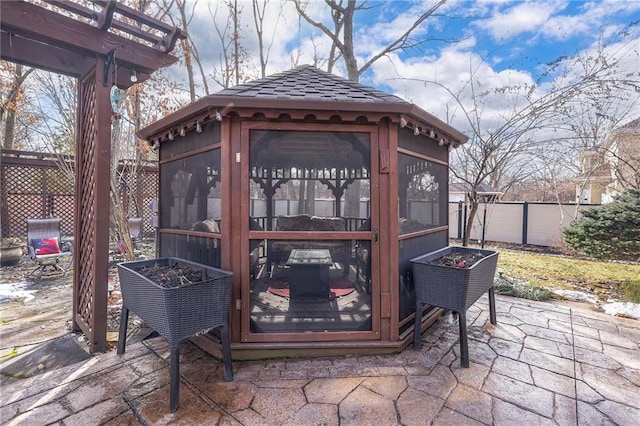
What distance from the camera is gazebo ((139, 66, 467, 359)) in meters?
2.39

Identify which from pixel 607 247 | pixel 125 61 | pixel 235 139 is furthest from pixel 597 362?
pixel 125 61

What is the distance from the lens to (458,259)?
3.01m

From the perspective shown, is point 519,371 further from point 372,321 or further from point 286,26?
point 286,26

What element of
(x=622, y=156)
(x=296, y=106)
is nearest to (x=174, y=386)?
(x=296, y=106)

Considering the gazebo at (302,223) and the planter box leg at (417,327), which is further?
the planter box leg at (417,327)

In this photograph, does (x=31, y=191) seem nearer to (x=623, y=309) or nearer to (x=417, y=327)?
(x=417, y=327)

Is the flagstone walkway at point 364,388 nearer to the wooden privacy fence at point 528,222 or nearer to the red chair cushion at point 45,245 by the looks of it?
the red chair cushion at point 45,245

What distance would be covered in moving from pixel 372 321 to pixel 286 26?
381 inches

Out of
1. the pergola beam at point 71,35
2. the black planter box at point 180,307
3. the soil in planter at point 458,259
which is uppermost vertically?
the pergola beam at point 71,35

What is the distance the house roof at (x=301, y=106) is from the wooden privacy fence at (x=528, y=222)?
6.16 metres

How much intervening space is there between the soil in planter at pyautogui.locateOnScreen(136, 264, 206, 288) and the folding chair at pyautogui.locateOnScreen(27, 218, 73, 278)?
3.88 metres

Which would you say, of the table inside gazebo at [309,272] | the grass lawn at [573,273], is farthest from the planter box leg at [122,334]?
the grass lawn at [573,273]

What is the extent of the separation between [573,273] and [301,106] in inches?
234

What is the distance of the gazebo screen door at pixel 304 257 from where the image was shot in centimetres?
244
